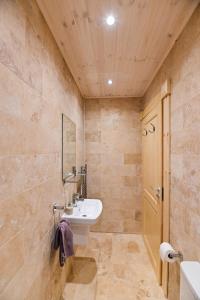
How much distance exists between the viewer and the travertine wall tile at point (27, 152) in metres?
0.79

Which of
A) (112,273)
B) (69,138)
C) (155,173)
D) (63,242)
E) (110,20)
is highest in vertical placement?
(110,20)

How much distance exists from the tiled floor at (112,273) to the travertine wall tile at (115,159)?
0.39m

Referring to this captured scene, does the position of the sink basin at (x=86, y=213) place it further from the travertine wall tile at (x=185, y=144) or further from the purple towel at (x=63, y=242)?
the travertine wall tile at (x=185, y=144)

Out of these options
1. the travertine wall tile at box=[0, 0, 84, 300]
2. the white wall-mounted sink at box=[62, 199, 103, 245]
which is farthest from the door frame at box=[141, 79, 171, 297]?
the travertine wall tile at box=[0, 0, 84, 300]

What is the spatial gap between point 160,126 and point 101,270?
6.38 feet

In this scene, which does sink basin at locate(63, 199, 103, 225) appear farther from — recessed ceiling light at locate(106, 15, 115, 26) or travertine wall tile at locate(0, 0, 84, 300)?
recessed ceiling light at locate(106, 15, 115, 26)

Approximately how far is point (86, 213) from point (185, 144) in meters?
1.40

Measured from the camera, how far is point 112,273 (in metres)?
2.05

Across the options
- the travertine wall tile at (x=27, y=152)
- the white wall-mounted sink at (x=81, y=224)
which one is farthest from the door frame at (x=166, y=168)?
the travertine wall tile at (x=27, y=152)

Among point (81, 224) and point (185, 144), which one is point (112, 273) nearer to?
point (81, 224)

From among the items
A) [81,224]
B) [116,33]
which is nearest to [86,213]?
[81,224]

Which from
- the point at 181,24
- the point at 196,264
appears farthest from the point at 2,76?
the point at 196,264

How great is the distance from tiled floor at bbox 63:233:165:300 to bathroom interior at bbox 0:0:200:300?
0.04 feet

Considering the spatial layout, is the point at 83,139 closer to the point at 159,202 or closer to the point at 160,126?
the point at 160,126
